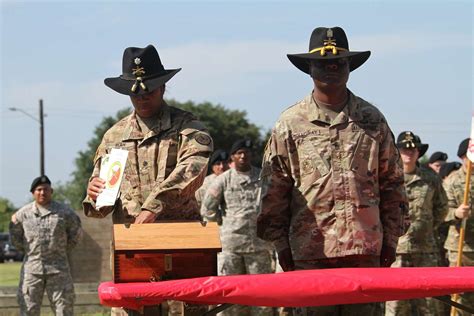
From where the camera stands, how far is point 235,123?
8938cm

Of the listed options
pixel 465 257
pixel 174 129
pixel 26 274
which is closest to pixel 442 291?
pixel 174 129

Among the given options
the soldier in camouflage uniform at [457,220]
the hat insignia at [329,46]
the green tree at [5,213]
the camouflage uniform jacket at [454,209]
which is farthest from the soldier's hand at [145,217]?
the green tree at [5,213]

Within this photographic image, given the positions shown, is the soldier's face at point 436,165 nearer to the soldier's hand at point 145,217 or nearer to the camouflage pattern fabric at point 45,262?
the camouflage pattern fabric at point 45,262

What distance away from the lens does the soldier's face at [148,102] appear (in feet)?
31.1

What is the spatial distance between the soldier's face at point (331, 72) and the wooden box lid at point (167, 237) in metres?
1.27

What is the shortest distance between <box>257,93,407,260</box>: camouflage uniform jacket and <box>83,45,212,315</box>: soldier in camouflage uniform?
0.87m

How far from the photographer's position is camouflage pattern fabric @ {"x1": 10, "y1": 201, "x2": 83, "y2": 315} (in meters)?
16.8

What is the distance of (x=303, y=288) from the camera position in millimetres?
7023

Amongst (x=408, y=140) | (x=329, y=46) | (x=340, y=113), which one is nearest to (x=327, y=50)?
(x=329, y=46)

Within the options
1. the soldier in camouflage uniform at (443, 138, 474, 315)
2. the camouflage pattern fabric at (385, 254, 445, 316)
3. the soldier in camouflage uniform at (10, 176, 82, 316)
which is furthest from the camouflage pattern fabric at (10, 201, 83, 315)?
the soldier in camouflage uniform at (443, 138, 474, 315)

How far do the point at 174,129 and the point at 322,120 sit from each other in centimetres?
154

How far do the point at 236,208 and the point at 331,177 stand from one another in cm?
876

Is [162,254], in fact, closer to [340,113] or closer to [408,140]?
[340,113]

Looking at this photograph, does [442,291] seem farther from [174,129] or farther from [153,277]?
[174,129]
